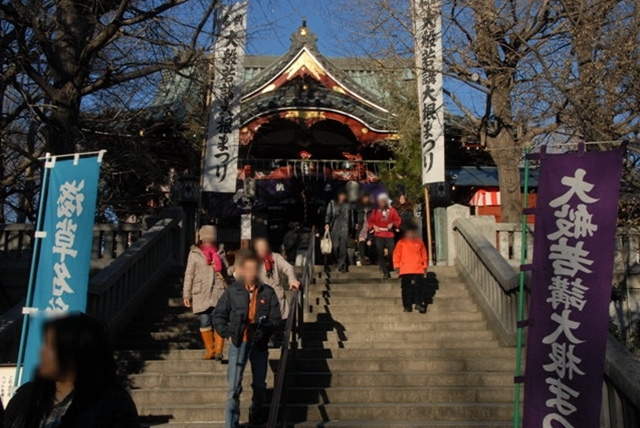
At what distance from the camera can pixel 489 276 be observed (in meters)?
9.81

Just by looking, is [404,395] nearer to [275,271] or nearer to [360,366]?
[360,366]

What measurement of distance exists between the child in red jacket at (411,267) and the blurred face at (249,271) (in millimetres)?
3579

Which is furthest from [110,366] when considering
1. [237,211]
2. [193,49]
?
[237,211]

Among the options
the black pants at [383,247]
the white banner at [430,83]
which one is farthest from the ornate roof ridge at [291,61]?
the black pants at [383,247]

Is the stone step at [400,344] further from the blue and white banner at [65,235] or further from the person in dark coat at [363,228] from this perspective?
the blue and white banner at [65,235]

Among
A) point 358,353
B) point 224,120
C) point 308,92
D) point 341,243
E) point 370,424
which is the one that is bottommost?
point 370,424

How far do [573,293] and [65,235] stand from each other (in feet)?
14.1

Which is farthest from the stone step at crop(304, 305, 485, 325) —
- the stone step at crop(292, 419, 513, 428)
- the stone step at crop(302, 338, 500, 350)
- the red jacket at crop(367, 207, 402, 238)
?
the stone step at crop(292, 419, 513, 428)

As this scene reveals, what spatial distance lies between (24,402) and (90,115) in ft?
37.9

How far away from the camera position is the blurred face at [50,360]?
2475mm

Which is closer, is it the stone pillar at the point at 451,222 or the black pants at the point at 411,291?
the black pants at the point at 411,291

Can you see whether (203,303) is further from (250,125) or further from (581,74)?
(250,125)

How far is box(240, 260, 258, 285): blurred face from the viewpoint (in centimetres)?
641

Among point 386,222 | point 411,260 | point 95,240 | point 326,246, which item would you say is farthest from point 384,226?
point 95,240
